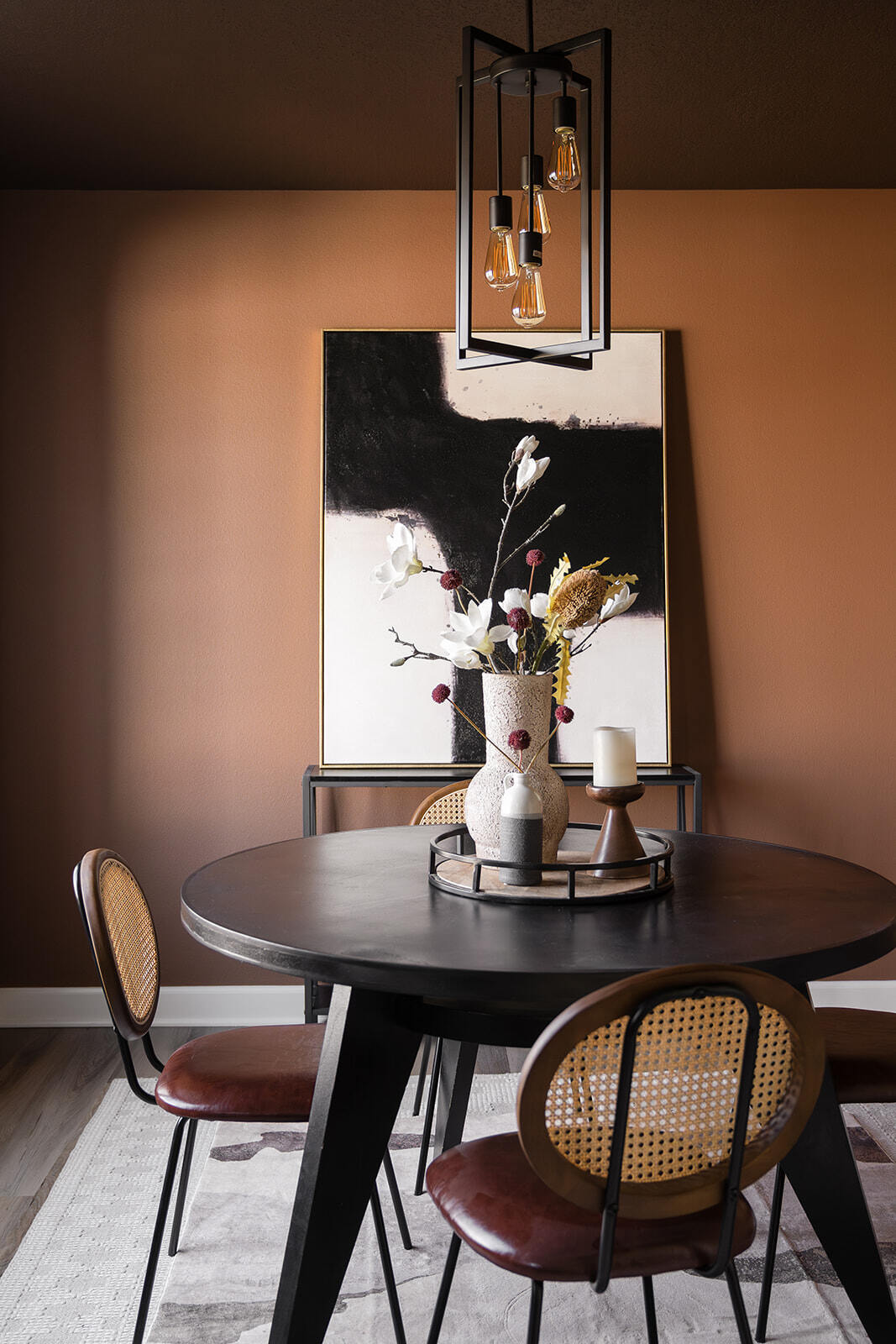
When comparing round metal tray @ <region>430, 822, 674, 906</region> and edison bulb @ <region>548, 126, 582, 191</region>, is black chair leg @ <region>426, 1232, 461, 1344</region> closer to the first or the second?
round metal tray @ <region>430, 822, 674, 906</region>

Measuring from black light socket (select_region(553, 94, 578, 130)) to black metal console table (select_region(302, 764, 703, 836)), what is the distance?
1936 millimetres

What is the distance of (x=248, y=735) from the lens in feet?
12.3

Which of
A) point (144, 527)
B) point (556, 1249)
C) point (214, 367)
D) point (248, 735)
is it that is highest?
point (214, 367)

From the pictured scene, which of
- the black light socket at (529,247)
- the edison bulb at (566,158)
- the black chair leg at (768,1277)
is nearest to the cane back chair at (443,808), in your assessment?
the black chair leg at (768,1277)

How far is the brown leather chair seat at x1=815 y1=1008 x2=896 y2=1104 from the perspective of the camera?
A: 194cm

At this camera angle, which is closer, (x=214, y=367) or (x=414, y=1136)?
(x=414, y=1136)

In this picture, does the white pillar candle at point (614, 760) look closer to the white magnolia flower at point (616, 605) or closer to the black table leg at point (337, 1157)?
the white magnolia flower at point (616, 605)

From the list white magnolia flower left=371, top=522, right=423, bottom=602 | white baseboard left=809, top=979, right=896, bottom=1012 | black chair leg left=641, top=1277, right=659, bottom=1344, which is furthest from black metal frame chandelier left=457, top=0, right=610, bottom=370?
white baseboard left=809, top=979, right=896, bottom=1012

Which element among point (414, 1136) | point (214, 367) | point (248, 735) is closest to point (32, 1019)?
point (248, 735)

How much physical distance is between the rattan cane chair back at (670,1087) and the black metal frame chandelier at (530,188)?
45.3 inches

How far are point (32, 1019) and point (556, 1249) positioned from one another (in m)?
2.78

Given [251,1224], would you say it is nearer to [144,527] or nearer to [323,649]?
[323,649]

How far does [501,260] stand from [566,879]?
46.0 inches

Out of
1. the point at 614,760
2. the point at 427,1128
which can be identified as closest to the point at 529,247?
the point at 614,760
